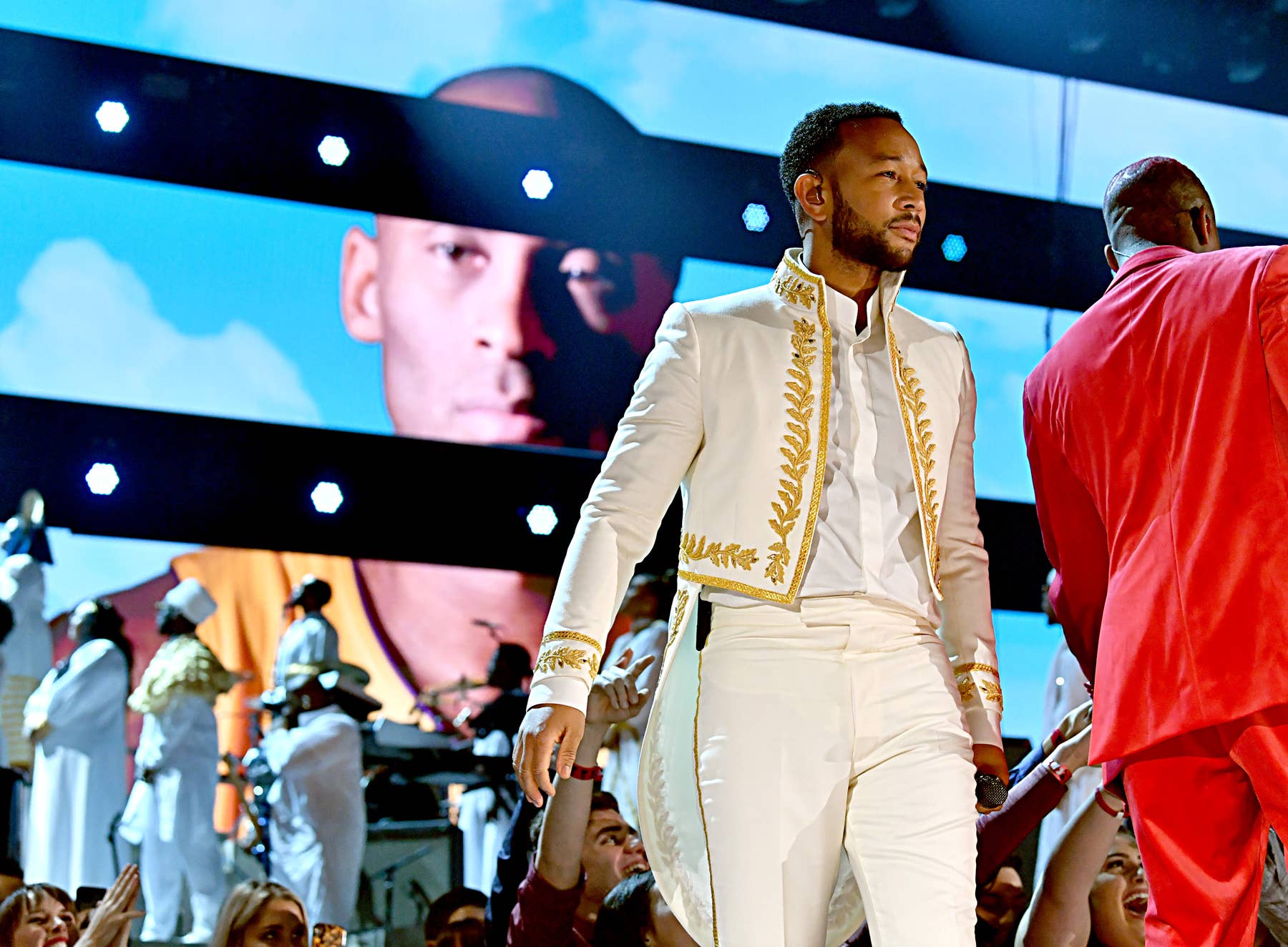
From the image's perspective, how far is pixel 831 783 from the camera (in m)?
1.71

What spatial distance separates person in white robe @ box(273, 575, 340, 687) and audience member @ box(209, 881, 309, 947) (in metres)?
1.93

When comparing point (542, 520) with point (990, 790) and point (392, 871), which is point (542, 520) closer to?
point (392, 871)

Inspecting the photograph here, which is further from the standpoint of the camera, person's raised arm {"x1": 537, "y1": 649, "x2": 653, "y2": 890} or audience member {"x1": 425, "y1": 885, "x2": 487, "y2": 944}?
audience member {"x1": 425, "y1": 885, "x2": 487, "y2": 944}

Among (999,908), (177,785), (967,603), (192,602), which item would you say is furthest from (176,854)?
(967,603)

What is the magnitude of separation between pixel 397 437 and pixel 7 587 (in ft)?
4.87

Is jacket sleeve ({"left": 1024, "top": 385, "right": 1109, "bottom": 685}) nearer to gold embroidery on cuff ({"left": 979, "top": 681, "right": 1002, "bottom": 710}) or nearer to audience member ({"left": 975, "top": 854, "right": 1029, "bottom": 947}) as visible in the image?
Answer: gold embroidery on cuff ({"left": 979, "top": 681, "right": 1002, "bottom": 710})

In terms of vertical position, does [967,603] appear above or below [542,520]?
below

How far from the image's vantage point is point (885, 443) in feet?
6.30

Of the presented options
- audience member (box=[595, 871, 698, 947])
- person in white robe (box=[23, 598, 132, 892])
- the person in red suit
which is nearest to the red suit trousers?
the person in red suit

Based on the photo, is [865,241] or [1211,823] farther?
[865,241]

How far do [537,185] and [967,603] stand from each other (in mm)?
3994

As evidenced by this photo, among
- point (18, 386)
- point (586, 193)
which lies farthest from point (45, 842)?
point (586, 193)

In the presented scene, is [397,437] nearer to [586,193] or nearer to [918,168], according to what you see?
[586,193]

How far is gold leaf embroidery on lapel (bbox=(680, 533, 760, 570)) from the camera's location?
182cm
